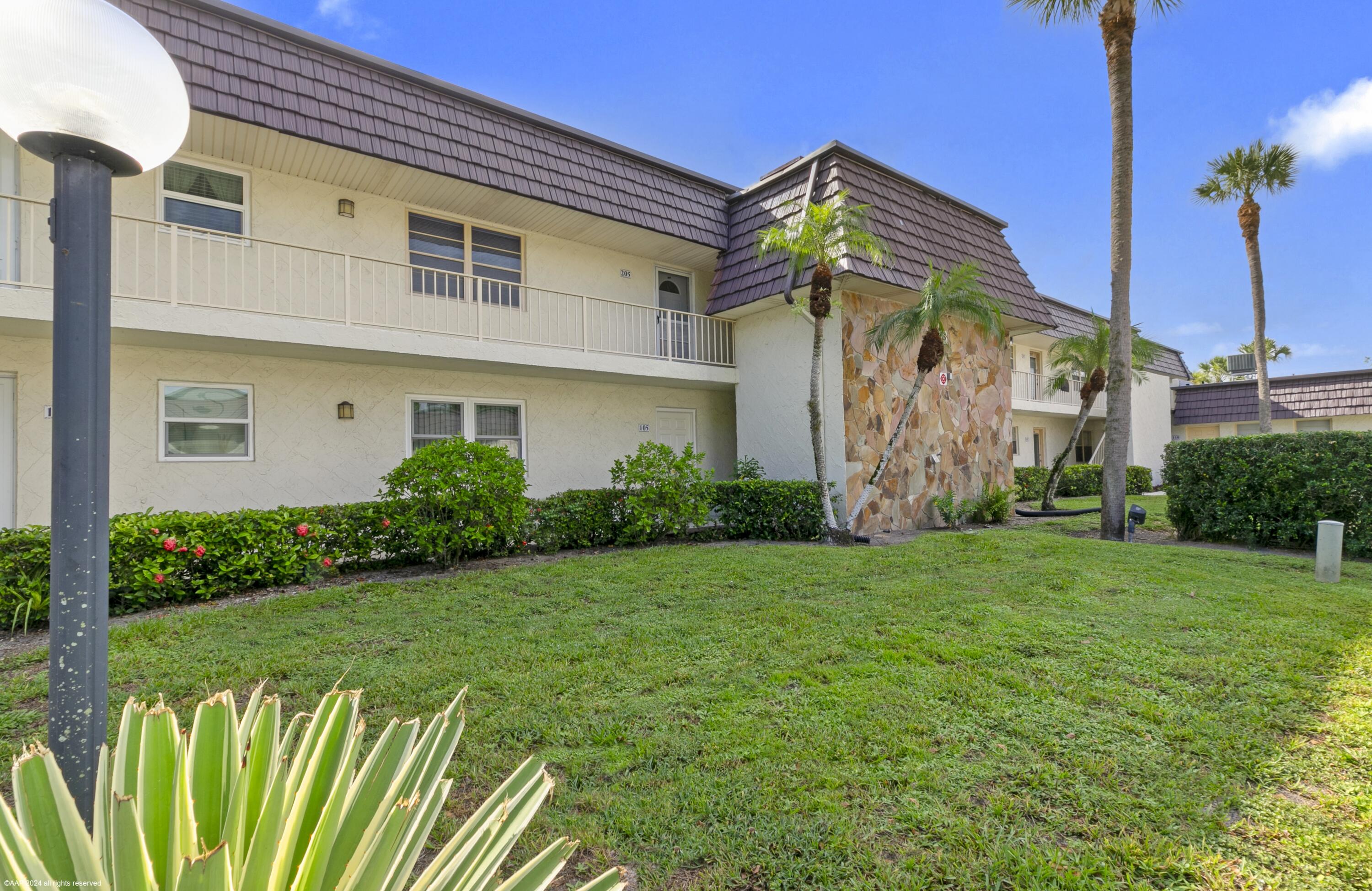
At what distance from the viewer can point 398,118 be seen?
8.52m

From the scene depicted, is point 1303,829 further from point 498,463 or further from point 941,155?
point 941,155

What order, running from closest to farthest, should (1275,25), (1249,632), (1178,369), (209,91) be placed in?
(1249,632) → (209,91) → (1275,25) → (1178,369)

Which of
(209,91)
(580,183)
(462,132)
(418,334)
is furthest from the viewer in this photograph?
(580,183)

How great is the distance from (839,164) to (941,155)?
62.9 feet

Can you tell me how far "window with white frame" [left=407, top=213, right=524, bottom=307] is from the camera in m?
9.80

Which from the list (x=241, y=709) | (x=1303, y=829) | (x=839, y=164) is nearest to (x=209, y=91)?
(x=241, y=709)

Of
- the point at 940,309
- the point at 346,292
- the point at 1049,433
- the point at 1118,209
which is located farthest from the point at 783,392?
the point at 1049,433

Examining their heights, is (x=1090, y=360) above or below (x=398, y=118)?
below

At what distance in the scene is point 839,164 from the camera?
33.9ft

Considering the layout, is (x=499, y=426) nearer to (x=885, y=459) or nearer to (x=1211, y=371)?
(x=885, y=459)

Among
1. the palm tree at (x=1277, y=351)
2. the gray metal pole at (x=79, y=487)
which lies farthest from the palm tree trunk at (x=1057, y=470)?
the palm tree at (x=1277, y=351)

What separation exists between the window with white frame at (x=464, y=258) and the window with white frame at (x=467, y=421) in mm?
1666

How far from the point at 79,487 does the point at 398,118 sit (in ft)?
29.2

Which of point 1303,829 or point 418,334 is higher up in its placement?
point 418,334
